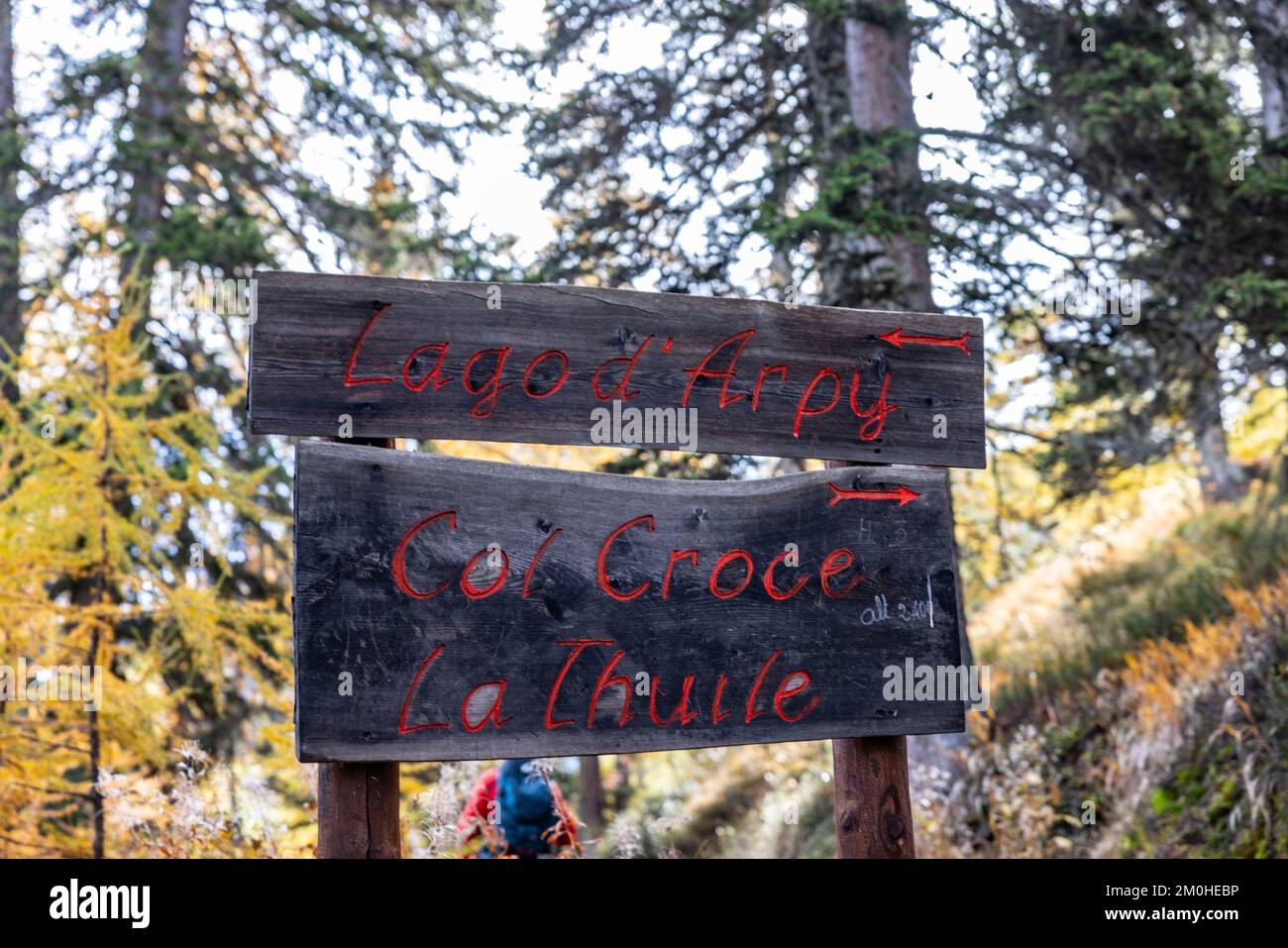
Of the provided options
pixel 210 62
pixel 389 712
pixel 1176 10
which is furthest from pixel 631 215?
pixel 389 712

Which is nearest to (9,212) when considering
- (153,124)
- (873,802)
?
(153,124)

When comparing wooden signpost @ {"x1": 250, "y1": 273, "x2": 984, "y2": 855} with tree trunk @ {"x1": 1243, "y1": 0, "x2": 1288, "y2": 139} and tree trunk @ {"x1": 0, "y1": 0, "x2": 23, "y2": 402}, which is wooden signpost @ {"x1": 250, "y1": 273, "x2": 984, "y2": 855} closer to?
tree trunk @ {"x1": 1243, "y1": 0, "x2": 1288, "y2": 139}

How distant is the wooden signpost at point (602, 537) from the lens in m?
3.22

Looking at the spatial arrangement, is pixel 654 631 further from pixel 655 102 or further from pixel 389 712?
pixel 655 102

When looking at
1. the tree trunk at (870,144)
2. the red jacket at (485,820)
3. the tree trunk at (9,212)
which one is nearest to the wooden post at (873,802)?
the red jacket at (485,820)

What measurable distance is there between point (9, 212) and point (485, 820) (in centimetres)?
787

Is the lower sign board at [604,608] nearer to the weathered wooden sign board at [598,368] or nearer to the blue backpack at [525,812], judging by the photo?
the weathered wooden sign board at [598,368]

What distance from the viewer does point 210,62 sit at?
12.3 metres

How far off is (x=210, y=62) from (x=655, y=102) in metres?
5.65

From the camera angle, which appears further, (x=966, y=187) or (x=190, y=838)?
(x=966, y=187)

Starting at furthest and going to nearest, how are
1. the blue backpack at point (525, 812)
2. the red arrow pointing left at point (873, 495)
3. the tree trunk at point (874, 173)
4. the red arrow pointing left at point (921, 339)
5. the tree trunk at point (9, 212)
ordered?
the tree trunk at point (9, 212)
the tree trunk at point (874, 173)
the blue backpack at point (525, 812)
the red arrow pointing left at point (921, 339)
the red arrow pointing left at point (873, 495)

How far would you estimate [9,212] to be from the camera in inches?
393

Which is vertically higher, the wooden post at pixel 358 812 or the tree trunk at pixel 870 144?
the tree trunk at pixel 870 144
